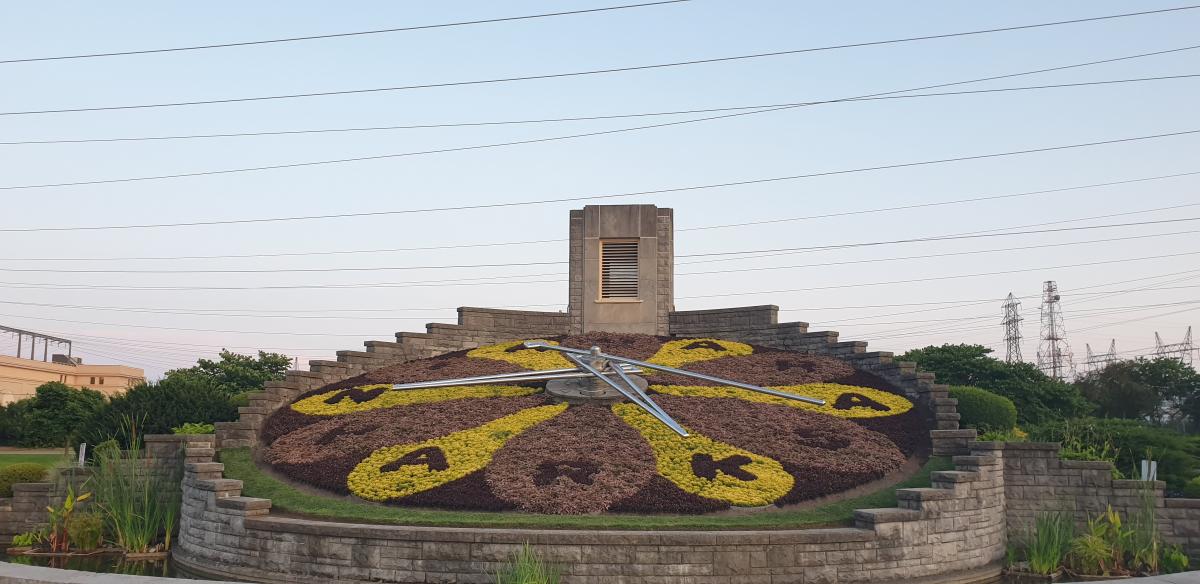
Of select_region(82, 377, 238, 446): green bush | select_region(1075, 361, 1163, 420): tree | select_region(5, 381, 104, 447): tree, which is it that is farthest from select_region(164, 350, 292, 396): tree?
select_region(1075, 361, 1163, 420): tree

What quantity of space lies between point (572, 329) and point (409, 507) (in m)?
13.1

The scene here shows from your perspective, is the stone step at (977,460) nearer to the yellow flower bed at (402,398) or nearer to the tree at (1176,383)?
the yellow flower bed at (402,398)

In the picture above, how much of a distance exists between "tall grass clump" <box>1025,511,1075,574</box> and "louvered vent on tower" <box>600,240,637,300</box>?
1504 cm

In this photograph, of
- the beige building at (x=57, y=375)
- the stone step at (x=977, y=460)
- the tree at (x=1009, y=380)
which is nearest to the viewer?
the stone step at (x=977, y=460)

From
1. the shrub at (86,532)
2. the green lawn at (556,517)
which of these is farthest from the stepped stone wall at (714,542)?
the shrub at (86,532)

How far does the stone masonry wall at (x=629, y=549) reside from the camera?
520 inches

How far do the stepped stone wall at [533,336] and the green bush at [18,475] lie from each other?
3.79 meters

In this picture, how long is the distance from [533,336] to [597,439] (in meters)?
10.2

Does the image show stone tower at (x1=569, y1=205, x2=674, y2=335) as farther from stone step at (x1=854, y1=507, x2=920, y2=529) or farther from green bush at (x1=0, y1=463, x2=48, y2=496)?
green bush at (x1=0, y1=463, x2=48, y2=496)

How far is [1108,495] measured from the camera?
17.3 metres

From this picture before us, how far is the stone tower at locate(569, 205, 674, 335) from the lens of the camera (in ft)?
92.9

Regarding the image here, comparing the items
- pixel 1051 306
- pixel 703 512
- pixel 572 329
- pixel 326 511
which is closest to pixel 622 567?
pixel 703 512

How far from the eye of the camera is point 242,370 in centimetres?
4881

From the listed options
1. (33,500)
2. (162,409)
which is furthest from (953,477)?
(162,409)
